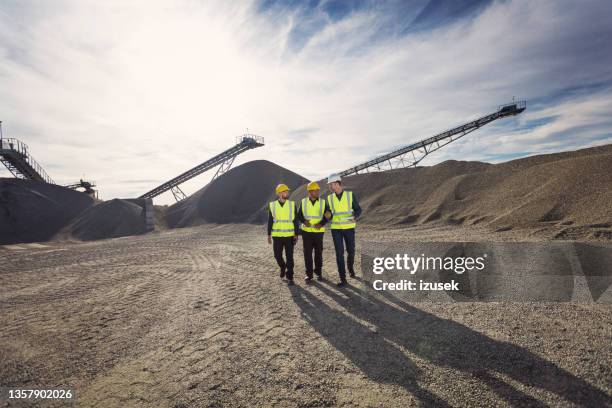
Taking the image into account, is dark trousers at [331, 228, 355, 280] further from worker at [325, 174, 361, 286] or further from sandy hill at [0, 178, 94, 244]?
sandy hill at [0, 178, 94, 244]

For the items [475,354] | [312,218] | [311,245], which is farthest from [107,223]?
[475,354]

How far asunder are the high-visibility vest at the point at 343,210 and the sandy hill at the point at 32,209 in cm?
2779

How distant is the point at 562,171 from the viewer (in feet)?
42.5

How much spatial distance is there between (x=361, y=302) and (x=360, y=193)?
58.0 ft

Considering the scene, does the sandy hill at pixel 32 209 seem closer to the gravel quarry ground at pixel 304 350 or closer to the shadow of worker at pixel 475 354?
the gravel quarry ground at pixel 304 350

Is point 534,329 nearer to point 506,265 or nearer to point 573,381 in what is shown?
point 573,381

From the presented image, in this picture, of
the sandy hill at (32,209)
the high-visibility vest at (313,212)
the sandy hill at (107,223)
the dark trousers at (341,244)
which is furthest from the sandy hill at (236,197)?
the dark trousers at (341,244)

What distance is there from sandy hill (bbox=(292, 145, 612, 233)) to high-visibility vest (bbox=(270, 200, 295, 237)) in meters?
8.85

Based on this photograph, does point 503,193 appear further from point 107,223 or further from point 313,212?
point 107,223

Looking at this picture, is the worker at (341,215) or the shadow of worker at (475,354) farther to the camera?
the worker at (341,215)

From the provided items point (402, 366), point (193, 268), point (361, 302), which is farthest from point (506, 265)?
point (193, 268)

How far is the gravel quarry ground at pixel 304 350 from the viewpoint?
252 cm

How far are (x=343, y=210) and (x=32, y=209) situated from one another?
3216cm

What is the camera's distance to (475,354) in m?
2.98
